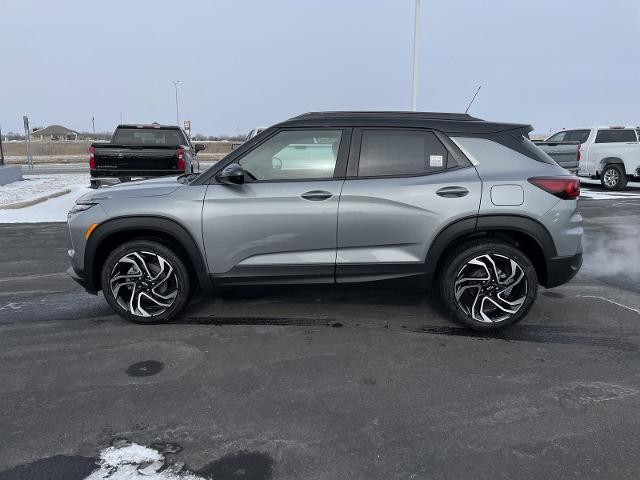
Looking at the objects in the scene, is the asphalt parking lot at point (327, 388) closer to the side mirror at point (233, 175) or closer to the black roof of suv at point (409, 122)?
the side mirror at point (233, 175)

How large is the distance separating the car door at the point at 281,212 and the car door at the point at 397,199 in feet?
0.39

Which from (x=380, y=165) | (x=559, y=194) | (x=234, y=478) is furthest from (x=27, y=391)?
(x=559, y=194)

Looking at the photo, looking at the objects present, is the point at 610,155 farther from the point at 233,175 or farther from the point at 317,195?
the point at 233,175

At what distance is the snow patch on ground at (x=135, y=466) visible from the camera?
2447mm

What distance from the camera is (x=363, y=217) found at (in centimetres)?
406

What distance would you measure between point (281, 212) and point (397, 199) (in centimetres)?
94

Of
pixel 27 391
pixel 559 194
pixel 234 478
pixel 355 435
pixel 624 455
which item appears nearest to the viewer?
pixel 234 478

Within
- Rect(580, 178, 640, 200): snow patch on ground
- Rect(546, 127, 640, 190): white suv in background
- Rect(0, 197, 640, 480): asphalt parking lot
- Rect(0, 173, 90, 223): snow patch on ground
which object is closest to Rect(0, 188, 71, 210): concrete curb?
Rect(0, 173, 90, 223): snow patch on ground

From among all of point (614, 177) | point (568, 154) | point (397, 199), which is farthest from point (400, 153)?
point (614, 177)

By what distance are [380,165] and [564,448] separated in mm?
2417

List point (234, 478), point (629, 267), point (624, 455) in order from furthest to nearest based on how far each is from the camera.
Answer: point (629, 267) → point (624, 455) → point (234, 478)

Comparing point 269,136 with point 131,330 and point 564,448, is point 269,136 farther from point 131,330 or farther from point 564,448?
point 564,448

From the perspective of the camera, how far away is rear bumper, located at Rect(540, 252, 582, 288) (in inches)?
163

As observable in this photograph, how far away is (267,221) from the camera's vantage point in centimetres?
409
